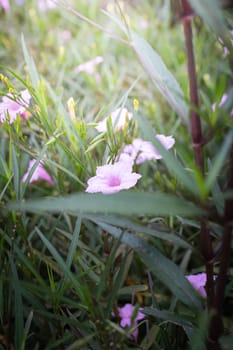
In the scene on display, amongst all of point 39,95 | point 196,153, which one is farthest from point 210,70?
point 196,153

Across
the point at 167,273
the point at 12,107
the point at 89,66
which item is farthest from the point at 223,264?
the point at 89,66

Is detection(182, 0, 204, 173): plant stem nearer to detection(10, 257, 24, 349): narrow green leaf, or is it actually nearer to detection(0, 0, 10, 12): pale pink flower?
detection(10, 257, 24, 349): narrow green leaf

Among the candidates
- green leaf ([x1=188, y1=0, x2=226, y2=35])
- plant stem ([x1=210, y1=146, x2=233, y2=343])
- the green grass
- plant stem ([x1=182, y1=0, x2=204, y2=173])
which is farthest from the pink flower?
green leaf ([x1=188, y1=0, x2=226, y2=35])

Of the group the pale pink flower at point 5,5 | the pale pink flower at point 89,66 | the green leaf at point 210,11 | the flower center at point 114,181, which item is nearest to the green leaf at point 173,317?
the flower center at point 114,181

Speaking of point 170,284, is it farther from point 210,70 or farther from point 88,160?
point 210,70

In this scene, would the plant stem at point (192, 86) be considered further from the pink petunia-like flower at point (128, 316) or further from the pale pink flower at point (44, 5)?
the pale pink flower at point (44, 5)

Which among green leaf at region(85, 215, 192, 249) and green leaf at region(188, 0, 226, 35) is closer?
green leaf at region(188, 0, 226, 35)
